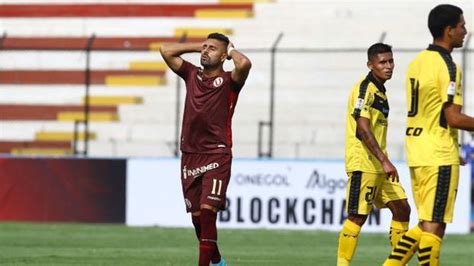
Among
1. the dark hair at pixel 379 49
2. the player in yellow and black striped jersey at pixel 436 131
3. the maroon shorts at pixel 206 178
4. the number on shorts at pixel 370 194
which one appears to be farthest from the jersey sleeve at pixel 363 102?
the player in yellow and black striped jersey at pixel 436 131

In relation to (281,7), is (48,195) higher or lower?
lower

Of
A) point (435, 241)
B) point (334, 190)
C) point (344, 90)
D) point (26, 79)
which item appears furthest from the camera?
point (26, 79)

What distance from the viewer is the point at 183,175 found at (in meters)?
13.4

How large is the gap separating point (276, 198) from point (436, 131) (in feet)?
37.9

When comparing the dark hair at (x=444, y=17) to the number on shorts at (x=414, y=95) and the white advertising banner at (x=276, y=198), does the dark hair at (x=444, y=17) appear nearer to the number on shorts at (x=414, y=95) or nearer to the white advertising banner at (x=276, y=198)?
the number on shorts at (x=414, y=95)

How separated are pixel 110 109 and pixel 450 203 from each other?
802 inches

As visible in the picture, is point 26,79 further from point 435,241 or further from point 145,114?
point 435,241

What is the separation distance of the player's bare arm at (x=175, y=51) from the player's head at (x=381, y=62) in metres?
1.62

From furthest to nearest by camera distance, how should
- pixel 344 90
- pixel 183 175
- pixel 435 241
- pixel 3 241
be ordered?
pixel 344 90 → pixel 3 241 → pixel 183 175 → pixel 435 241

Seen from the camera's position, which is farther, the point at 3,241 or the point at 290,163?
the point at 290,163

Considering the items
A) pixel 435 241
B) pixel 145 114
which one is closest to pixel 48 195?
pixel 145 114

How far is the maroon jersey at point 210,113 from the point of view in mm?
13227

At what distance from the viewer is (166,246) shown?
18.4 meters

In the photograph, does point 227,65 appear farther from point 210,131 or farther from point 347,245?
point 210,131
